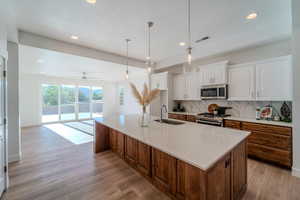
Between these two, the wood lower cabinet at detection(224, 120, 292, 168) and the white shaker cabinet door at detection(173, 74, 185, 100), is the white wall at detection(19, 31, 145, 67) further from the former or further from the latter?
the wood lower cabinet at detection(224, 120, 292, 168)

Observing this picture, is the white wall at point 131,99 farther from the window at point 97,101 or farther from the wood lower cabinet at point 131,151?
the wood lower cabinet at point 131,151

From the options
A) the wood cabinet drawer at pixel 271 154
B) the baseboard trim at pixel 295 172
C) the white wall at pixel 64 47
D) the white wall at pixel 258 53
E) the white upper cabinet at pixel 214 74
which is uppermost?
the white wall at pixel 64 47

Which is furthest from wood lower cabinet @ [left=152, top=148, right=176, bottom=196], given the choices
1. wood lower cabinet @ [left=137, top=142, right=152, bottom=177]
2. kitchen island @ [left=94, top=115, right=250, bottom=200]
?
wood lower cabinet @ [left=137, top=142, right=152, bottom=177]

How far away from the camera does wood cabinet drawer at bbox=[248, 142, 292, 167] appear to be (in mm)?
2448

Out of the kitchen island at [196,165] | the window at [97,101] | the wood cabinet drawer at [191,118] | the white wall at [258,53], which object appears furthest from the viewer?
the window at [97,101]

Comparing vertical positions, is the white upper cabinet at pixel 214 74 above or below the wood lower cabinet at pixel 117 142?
above

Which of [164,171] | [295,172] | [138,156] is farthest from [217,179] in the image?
[295,172]

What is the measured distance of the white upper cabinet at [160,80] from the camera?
4842 millimetres

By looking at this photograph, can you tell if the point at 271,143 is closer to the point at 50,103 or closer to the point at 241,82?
the point at 241,82

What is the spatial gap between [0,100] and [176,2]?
3.03m

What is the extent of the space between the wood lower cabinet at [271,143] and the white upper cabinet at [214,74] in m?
1.30

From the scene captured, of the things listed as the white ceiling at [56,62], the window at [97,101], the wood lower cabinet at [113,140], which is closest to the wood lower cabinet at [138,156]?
the wood lower cabinet at [113,140]

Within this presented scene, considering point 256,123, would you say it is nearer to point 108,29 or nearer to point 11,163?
point 108,29

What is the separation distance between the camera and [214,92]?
3756 millimetres
